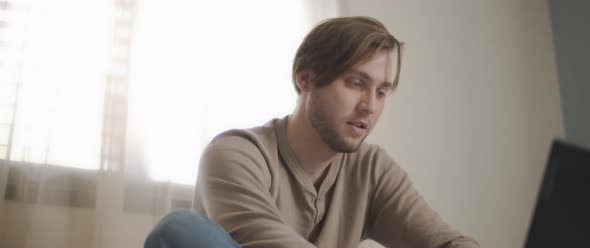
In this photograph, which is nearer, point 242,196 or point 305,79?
point 242,196

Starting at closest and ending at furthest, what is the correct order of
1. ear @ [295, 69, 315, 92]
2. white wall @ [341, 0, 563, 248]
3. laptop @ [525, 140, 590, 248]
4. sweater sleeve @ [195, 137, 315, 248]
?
laptop @ [525, 140, 590, 248] → sweater sleeve @ [195, 137, 315, 248] → ear @ [295, 69, 315, 92] → white wall @ [341, 0, 563, 248]

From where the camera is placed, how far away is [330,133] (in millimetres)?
1249

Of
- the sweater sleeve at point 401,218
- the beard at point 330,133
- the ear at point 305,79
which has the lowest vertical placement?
the sweater sleeve at point 401,218

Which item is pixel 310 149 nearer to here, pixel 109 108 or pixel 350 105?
pixel 350 105

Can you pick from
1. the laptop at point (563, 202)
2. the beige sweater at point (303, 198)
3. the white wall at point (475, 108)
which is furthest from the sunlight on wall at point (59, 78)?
the laptop at point (563, 202)

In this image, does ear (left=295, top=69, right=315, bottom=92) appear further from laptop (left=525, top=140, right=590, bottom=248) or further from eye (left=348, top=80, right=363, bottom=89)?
laptop (left=525, top=140, right=590, bottom=248)

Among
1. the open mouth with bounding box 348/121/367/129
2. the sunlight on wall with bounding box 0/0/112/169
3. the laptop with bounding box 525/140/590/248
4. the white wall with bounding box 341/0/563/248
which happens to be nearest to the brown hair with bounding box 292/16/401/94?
the open mouth with bounding box 348/121/367/129

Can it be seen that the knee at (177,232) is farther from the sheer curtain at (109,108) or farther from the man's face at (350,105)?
the sheer curtain at (109,108)

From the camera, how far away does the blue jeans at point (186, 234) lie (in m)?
0.77

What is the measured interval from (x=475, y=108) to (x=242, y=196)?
1.49m

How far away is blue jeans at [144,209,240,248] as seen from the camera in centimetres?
77

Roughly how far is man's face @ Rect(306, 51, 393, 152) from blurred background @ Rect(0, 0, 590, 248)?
476mm

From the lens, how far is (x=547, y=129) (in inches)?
91.4

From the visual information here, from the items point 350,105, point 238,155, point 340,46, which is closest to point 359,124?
point 350,105
